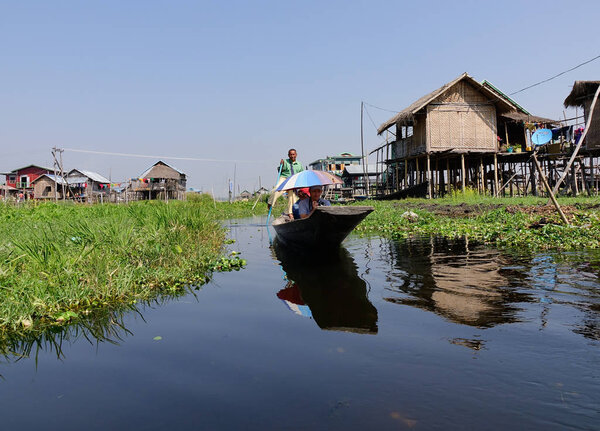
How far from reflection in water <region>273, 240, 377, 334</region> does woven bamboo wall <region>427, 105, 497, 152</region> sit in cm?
1432

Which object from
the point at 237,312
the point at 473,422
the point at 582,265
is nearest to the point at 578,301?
the point at 582,265

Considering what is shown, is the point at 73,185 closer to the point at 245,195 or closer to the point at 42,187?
the point at 42,187

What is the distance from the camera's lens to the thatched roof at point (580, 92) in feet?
55.9

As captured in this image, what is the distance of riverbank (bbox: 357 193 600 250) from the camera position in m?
7.25

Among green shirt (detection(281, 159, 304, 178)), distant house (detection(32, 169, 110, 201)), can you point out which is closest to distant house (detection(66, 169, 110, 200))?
distant house (detection(32, 169, 110, 201))

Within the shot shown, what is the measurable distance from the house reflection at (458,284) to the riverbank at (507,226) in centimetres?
100

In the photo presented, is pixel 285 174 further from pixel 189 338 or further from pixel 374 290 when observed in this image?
pixel 189 338

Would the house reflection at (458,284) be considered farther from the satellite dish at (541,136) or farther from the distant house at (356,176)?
the distant house at (356,176)

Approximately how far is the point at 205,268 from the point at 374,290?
2.85m

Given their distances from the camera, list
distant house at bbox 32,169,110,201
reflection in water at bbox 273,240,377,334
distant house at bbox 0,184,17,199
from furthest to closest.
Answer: distant house at bbox 32,169,110,201 < distant house at bbox 0,184,17,199 < reflection in water at bbox 273,240,377,334

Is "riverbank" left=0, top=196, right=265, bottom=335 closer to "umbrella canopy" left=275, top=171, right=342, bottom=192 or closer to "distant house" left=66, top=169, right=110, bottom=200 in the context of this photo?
"umbrella canopy" left=275, top=171, right=342, bottom=192

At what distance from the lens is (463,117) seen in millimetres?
20094

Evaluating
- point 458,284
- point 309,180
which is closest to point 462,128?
point 309,180

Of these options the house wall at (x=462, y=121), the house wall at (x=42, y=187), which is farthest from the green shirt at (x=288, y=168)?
the house wall at (x=42, y=187)
